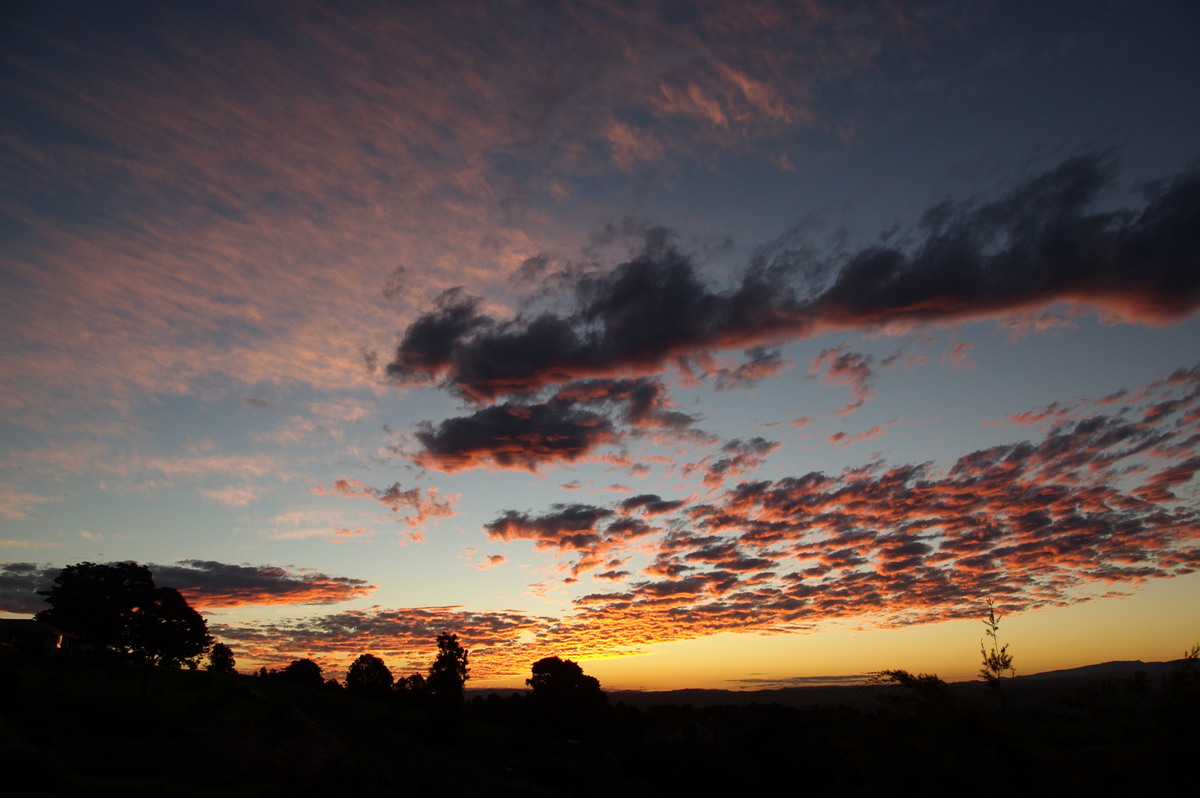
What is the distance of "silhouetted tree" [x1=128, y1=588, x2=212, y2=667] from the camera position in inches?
2549

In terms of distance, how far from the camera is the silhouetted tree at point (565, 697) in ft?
363

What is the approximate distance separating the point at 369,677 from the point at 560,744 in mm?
72073

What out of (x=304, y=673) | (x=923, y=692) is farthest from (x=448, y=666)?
(x=923, y=692)

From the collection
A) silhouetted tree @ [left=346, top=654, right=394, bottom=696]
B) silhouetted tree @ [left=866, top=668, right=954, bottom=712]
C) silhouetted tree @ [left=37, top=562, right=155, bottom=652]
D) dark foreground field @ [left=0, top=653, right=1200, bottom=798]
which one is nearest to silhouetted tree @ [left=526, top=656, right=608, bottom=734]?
dark foreground field @ [left=0, top=653, right=1200, bottom=798]

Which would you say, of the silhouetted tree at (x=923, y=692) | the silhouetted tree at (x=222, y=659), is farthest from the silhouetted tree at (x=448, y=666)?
the silhouetted tree at (x=923, y=692)

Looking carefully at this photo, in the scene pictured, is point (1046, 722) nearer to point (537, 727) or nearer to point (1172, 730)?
point (1172, 730)

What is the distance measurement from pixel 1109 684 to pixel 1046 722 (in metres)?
1.67

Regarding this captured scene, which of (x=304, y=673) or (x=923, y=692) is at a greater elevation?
(x=923, y=692)

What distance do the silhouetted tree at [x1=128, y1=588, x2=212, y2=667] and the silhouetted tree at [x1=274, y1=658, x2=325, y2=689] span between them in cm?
7689

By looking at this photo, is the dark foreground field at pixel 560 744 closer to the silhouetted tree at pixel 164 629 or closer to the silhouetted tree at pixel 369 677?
the silhouetted tree at pixel 164 629

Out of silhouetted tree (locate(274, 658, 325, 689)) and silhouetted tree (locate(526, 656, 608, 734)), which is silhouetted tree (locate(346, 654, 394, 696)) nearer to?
silhouetted tree (locate(274, 658, 325, 689))

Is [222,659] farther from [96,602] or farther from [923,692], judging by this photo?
[923,692]

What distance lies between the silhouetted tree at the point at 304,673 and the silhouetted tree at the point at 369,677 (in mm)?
8451

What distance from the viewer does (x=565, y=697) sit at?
112625 millimetres
